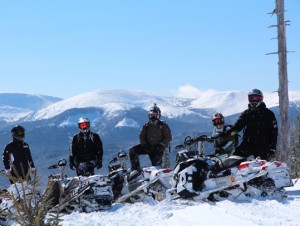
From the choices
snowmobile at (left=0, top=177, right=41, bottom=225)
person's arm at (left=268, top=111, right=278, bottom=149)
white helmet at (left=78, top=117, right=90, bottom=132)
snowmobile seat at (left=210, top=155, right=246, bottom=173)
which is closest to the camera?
snowmobile at (left=0, top=177, right=41, bottom=225)

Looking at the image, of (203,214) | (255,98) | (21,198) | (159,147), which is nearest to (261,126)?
(255,98)

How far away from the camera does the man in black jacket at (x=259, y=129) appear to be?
8.81 metres

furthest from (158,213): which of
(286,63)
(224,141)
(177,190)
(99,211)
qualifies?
(286,63)

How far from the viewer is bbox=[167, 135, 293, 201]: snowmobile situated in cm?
753

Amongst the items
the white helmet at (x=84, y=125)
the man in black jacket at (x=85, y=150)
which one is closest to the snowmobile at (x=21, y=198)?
the man in black jacket at (x=85, y=150)

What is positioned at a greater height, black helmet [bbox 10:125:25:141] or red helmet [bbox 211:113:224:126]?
red helmet [bbox 211:113:224:126]

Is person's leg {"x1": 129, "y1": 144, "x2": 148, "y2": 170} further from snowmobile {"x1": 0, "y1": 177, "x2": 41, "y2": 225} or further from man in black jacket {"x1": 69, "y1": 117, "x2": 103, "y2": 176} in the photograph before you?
snowmobile {"x1": 0, "y1": 177, "x2": 41, "y2": 225}

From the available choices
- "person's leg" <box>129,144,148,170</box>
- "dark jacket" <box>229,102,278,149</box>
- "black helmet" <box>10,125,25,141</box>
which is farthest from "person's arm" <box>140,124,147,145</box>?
"dark jacket" <box>229,102,278,149</box>

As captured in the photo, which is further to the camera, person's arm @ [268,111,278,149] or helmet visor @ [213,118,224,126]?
helmet visor @ [213,118,224,126]

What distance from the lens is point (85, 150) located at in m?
11.7

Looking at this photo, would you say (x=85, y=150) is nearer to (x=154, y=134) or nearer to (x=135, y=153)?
(x=135, y=153)

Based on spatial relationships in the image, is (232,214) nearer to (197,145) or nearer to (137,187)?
(197,145)

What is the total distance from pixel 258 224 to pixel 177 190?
3044mm

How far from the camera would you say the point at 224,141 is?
1036cm
